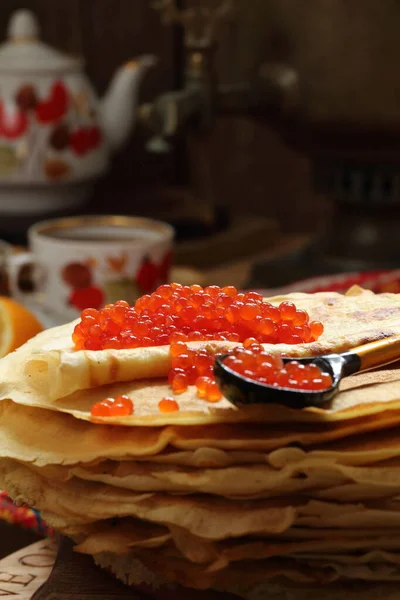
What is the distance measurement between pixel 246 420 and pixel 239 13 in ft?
3.28

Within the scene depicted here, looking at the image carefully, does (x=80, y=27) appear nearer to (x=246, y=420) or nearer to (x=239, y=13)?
(x=239, y=13)

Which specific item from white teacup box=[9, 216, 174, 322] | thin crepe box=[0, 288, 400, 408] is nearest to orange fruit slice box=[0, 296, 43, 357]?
white teacup box=[9, 216, 174, 322]

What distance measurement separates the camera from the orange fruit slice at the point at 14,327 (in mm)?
1005

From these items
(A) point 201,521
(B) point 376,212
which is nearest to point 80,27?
(B) point 376,212

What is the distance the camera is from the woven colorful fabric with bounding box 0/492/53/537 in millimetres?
840

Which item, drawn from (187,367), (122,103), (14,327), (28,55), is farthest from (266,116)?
(187,367)

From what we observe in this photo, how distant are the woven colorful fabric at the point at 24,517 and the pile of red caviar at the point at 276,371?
38 centimetres

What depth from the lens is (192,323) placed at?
644 millimetres

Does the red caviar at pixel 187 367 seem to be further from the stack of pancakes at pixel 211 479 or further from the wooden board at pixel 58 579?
the wooden board at pixel 58 579

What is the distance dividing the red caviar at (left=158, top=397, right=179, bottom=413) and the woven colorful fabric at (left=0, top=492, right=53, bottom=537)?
0.33m

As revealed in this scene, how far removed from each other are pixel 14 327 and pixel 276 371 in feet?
1.81

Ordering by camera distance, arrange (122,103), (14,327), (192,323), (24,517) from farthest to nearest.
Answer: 1. (122,103)
2. (14,327)
3. (24,517)
4. (192,323)

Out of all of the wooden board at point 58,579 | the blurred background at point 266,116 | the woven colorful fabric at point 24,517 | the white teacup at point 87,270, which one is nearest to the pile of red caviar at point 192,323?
the wooden board at point 58,579

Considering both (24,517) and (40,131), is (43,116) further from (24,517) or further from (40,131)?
(24,517)
